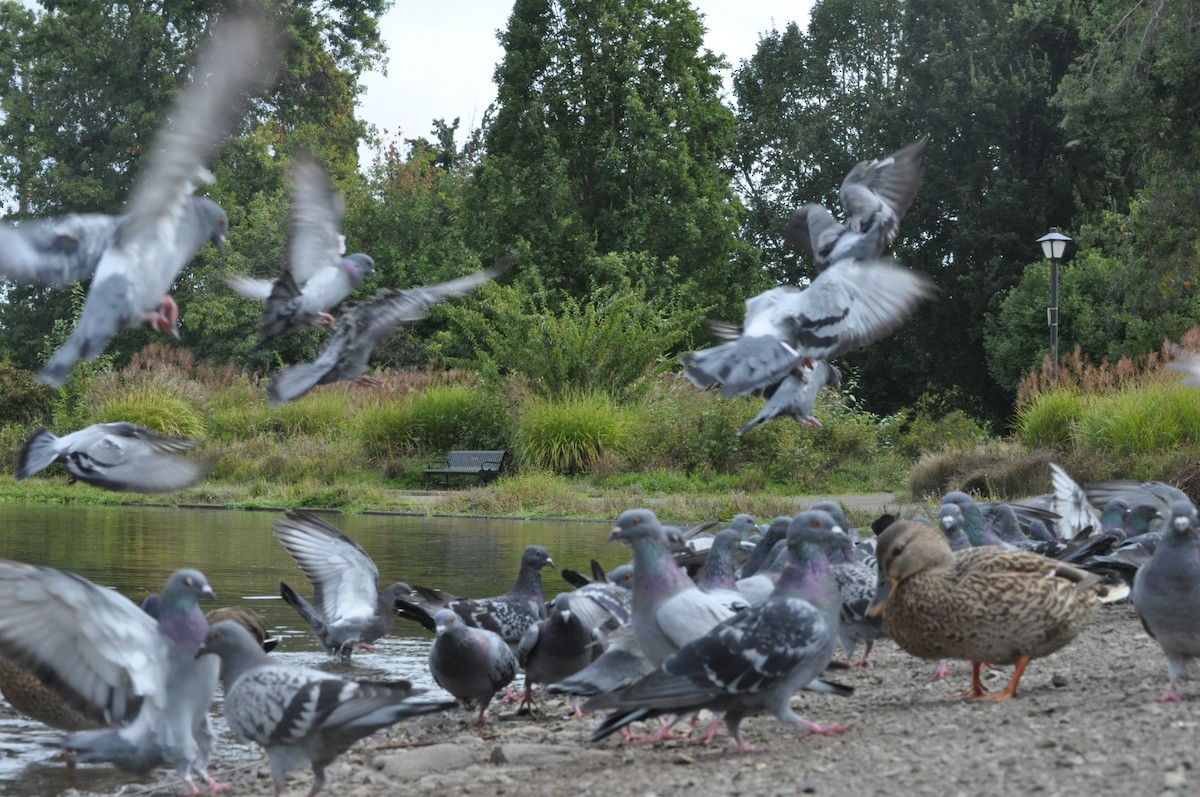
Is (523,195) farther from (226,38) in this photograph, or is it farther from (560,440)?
(226,38)

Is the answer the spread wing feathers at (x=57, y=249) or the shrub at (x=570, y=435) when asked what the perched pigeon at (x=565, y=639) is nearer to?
the spread wing feathers at (x=57, y=249)

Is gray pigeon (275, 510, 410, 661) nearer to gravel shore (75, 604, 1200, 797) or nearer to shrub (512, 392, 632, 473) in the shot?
gravel shore (75, 604, 1200, 797)

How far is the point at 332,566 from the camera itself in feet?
24.2

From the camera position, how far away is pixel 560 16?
3303cm

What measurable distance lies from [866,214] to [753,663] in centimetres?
305

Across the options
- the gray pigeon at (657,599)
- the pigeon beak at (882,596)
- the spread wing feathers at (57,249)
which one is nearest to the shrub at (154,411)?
the spread wing feathers at (57,249)

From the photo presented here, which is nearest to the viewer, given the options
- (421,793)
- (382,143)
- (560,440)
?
(421,793)

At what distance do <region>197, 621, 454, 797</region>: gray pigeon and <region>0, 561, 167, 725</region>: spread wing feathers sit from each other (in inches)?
8.6

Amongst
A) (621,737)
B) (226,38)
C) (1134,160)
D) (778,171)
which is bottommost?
(621,737)

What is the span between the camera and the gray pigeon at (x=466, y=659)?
228 inches

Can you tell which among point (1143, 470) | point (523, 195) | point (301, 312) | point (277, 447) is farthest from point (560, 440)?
point (301, 312)

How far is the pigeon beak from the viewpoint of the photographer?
5.21 metres

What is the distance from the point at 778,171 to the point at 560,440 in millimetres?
18771

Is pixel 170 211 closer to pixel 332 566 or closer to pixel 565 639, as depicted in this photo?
pixel 565 639
